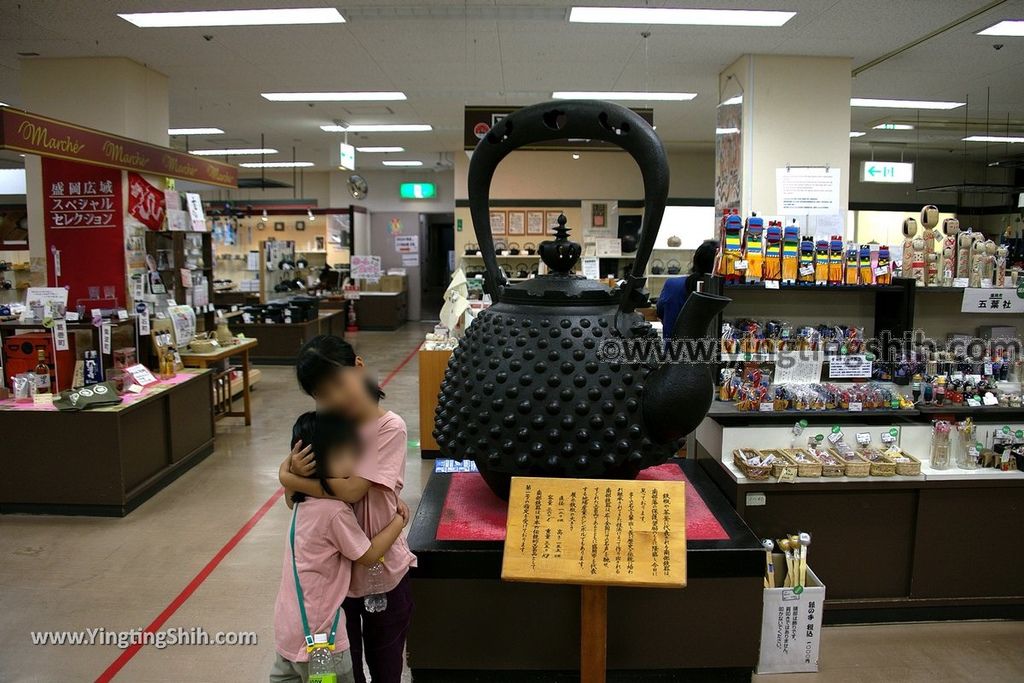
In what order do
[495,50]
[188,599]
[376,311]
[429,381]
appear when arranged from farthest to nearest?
[376,311]
[495,50]
[429,381]
[188,599]

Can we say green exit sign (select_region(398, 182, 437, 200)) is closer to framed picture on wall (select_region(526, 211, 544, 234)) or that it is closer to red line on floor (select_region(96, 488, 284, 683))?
framed picture on wall (select_region(526, 211, 544, 234))

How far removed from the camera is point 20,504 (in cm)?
432

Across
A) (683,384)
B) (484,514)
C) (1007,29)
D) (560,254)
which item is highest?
(1007,29)

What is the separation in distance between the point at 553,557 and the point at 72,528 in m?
3.96

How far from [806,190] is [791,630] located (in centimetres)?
332

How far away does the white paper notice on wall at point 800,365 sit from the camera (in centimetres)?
342

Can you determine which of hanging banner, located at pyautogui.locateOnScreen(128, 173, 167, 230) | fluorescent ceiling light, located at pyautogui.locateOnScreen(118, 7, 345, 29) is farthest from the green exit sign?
fluorescent ceiling light, located at pyautogui.locateOnScreen(118, 7, 345, 29)

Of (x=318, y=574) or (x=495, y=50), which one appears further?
(x=495, y=50)

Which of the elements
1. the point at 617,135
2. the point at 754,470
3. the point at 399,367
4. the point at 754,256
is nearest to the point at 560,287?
the point at 617,135

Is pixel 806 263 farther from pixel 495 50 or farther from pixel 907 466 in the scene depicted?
pixel 495 50

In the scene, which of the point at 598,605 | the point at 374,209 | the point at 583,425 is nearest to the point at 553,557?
the point at 598,605

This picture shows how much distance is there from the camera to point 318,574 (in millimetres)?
1521

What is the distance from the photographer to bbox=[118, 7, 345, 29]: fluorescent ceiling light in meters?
4.59

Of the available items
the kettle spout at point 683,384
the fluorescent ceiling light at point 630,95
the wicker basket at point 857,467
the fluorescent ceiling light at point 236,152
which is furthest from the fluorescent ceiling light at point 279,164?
the kettle spout at point 683,384
